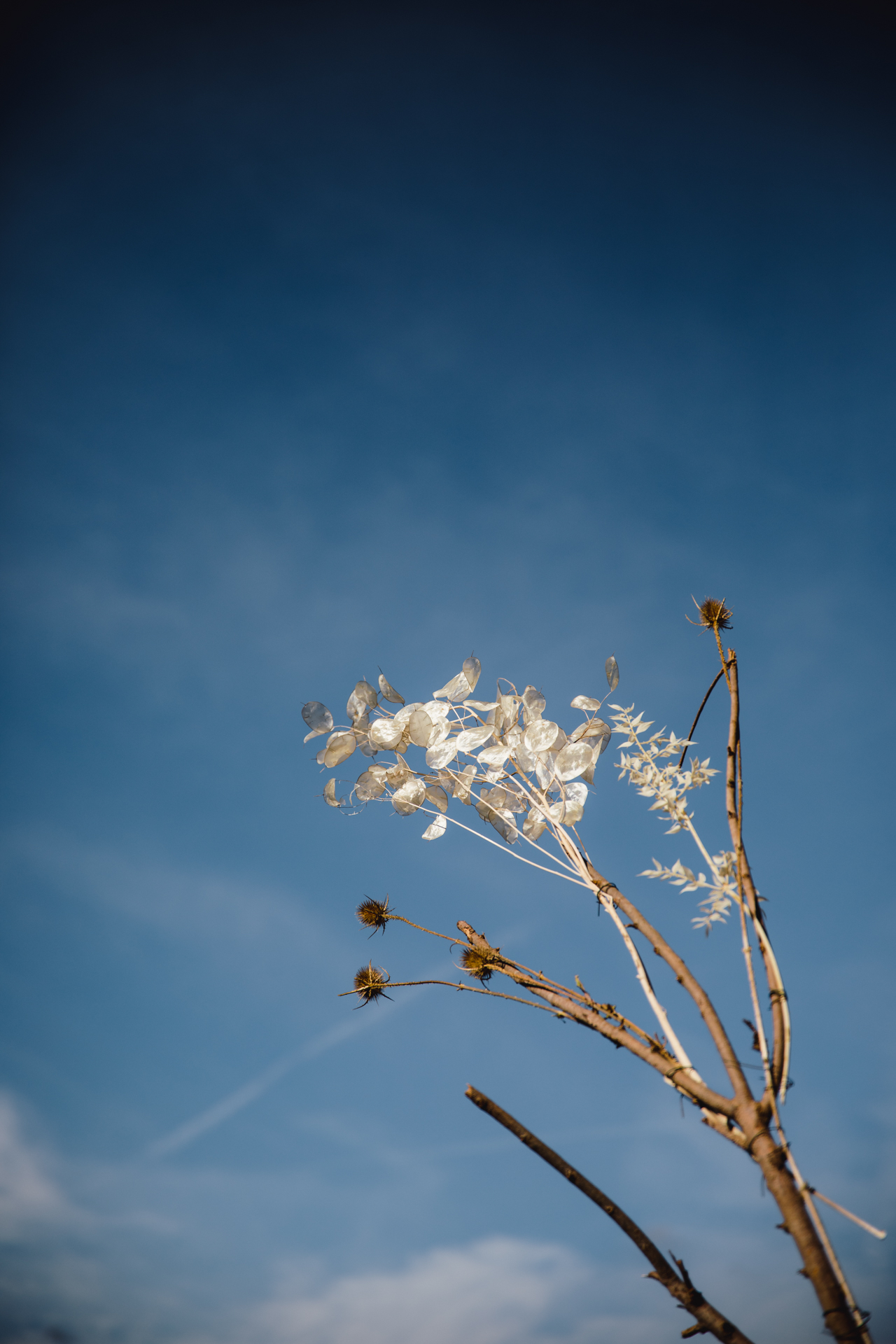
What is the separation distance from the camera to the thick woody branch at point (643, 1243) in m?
0.93

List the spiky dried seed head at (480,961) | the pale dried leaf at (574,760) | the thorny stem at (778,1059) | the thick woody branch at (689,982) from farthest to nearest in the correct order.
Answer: the pale dried leaf at (574,760)
the spiky dried seed head at (480,961)
the thick woody branch at (689,982)
the thorny stem at (778,1059)

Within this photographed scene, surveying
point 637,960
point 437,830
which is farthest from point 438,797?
point 637,960

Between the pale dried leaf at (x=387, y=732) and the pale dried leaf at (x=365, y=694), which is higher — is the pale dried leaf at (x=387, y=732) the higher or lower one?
the lower one

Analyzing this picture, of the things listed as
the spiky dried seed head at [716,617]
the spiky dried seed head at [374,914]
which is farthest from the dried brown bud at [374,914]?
the spiky dried seed head at [716,617]

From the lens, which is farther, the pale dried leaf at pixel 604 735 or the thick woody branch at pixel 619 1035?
the pale dried leaf at pixel 604 735

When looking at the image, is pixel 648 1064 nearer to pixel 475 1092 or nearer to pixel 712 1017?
pixel 712 1017

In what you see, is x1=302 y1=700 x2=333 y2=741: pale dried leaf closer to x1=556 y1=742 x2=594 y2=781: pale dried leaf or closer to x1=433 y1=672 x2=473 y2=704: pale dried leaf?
x1=433 y1=672 x2=473 y2=704: pale dried leaf

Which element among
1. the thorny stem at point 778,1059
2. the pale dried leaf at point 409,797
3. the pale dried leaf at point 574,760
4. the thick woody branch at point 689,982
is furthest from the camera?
the pale dried leaf at point 409,797

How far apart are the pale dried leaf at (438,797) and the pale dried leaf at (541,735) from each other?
259 millimetres

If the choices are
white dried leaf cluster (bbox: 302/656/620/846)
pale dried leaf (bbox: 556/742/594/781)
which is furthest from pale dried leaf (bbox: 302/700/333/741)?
pale dried leaf (bbox: 556/742/594/781)

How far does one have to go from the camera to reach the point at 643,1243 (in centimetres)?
100

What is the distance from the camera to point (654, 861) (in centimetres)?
129

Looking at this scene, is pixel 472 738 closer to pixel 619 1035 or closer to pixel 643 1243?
pixel 619 1035

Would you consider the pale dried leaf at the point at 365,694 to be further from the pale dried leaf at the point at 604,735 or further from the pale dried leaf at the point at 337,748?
the pale dried leaf at the point at 604,735
